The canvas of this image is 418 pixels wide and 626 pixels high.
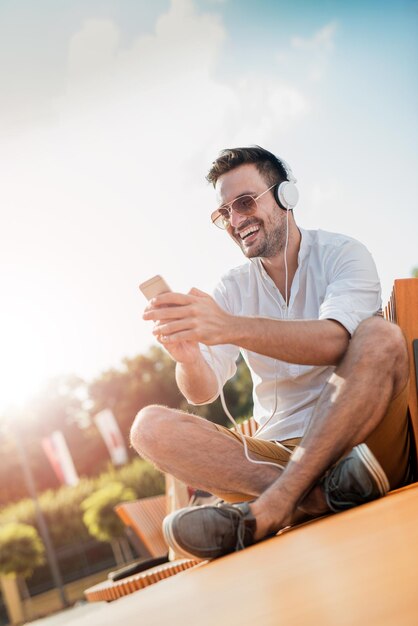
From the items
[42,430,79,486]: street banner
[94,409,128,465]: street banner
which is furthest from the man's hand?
[94,409,128,465]: street banner

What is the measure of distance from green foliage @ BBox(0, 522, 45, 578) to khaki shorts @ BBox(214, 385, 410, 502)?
1536cm

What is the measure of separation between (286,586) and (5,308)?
23.1 m

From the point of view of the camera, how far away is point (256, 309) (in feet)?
10.7

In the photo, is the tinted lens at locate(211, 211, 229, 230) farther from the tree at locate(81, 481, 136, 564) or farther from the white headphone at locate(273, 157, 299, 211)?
the tree at locate(81, 481, 136, 564)

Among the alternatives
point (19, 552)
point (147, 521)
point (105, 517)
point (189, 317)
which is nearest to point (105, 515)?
point (105, 517)

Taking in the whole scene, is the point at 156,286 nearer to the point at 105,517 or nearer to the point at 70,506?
the point at 105,517

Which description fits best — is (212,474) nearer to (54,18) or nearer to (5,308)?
(54,18)

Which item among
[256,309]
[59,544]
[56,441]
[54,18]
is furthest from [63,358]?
[256,309]

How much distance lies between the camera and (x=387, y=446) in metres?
2.56

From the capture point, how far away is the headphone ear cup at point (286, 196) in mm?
3252

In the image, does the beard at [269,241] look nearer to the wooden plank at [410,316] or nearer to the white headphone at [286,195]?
the white headphone at [286,195]

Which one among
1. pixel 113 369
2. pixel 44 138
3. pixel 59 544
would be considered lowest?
pixel 59 544

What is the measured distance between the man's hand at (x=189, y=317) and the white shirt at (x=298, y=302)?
1.49 ft

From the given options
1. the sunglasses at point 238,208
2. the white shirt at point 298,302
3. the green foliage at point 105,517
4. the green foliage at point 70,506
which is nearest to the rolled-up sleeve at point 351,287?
the white shirt at point 298,302
